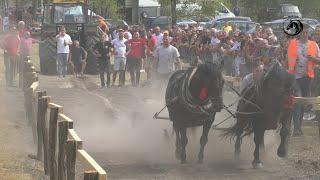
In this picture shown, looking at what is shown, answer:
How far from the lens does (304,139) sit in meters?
12.7

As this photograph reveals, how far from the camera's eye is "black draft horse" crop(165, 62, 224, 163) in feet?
33.5

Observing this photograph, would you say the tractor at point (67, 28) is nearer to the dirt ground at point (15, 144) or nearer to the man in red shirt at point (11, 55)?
the man in red shirt at point (11, 55)

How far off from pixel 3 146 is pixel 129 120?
13.4 feet

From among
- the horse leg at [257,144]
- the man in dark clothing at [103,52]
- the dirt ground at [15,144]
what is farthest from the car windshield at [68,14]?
the horse leg at [257,144]

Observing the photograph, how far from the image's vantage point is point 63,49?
24.0 m

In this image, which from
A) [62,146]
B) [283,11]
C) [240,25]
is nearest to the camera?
[62,146]

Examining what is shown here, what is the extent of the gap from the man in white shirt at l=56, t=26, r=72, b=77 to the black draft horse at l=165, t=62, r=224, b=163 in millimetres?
13422

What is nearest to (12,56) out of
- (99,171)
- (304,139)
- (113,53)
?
(113,53)

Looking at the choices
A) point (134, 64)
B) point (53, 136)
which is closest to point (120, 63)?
point (134, 64)

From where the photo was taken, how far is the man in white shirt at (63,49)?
2391 cm

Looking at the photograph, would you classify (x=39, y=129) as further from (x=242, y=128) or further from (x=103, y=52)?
(x=103, y=52)

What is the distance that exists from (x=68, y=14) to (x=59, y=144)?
766 inches

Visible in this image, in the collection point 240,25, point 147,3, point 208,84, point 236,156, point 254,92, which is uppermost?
point 147,3

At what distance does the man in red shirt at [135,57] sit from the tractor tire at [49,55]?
3167 millimetres
